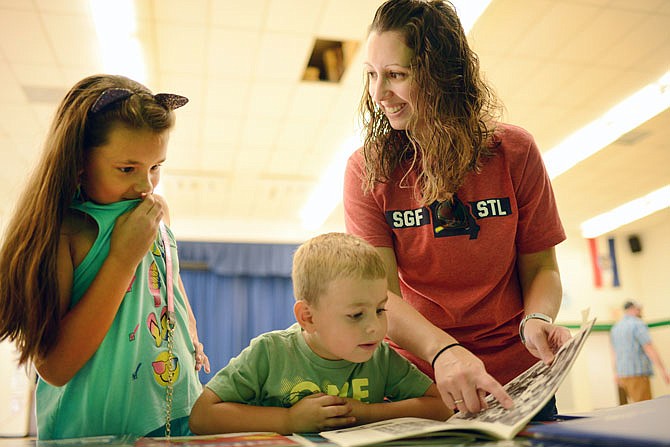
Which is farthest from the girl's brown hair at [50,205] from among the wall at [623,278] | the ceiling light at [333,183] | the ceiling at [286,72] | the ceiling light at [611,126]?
the wall at [623,278]

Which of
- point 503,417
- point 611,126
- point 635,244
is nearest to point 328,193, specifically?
point 611,126

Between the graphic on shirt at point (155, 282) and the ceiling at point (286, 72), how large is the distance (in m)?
1.82

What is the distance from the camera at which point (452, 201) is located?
4.12ft

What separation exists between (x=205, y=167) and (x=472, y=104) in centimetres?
565

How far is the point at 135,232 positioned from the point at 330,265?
34 centimetres

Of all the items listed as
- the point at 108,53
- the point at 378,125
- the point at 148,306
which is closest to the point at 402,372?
the point at 148,306

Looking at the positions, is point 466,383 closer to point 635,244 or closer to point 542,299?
point 542,299

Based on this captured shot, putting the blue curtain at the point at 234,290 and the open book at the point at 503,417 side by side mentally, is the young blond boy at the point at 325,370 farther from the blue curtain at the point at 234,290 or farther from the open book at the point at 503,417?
the blue curtain at the point at 234,290

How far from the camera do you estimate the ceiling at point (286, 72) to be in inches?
156

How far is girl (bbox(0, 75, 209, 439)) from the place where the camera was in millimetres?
940

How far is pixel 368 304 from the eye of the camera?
3.33 ft

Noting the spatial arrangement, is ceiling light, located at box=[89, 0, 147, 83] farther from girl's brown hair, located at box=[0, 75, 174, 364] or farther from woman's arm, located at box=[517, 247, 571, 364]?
woman's arm, located at box=[517, 247, 571, 364]

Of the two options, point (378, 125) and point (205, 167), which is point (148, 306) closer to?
point (378, 125)

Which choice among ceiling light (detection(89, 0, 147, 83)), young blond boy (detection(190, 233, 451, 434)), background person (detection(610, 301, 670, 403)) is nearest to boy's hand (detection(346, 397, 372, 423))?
young blond boy (detection(190, 233, 451, 434))
